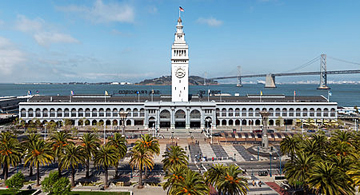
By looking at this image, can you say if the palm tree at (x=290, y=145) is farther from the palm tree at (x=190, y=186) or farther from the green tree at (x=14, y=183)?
the green tree at (x=14, y=183)

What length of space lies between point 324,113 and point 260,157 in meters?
59.6

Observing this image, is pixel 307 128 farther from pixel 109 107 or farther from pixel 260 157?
pixel 109 107

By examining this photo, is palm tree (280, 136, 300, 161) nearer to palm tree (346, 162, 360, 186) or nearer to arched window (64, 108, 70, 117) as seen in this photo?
palm tree (346, 162, 360, 186)

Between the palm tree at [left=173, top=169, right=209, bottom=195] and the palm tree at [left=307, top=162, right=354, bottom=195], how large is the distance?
1483cm

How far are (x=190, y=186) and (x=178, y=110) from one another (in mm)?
70886

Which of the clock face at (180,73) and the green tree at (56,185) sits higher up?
the clock face at (180,73)

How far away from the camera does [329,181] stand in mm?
33094

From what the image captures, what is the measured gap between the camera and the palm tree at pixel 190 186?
1231 inches

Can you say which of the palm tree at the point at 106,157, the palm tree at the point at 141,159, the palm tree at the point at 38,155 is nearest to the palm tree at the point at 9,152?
the palm tree at the point at 38,155

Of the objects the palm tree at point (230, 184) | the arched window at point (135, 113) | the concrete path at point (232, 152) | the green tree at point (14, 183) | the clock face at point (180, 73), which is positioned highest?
the clock face at point (180, 73)

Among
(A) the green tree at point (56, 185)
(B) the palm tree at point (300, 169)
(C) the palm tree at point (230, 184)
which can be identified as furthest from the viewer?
(B) the palm tree at point (300, 169)

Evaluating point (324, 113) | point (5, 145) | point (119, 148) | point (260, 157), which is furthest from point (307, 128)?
point (5, 145)

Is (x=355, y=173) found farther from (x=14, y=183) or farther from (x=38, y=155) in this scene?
(x=38, y=155)

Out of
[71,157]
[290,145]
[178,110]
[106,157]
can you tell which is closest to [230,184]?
[106,157]
